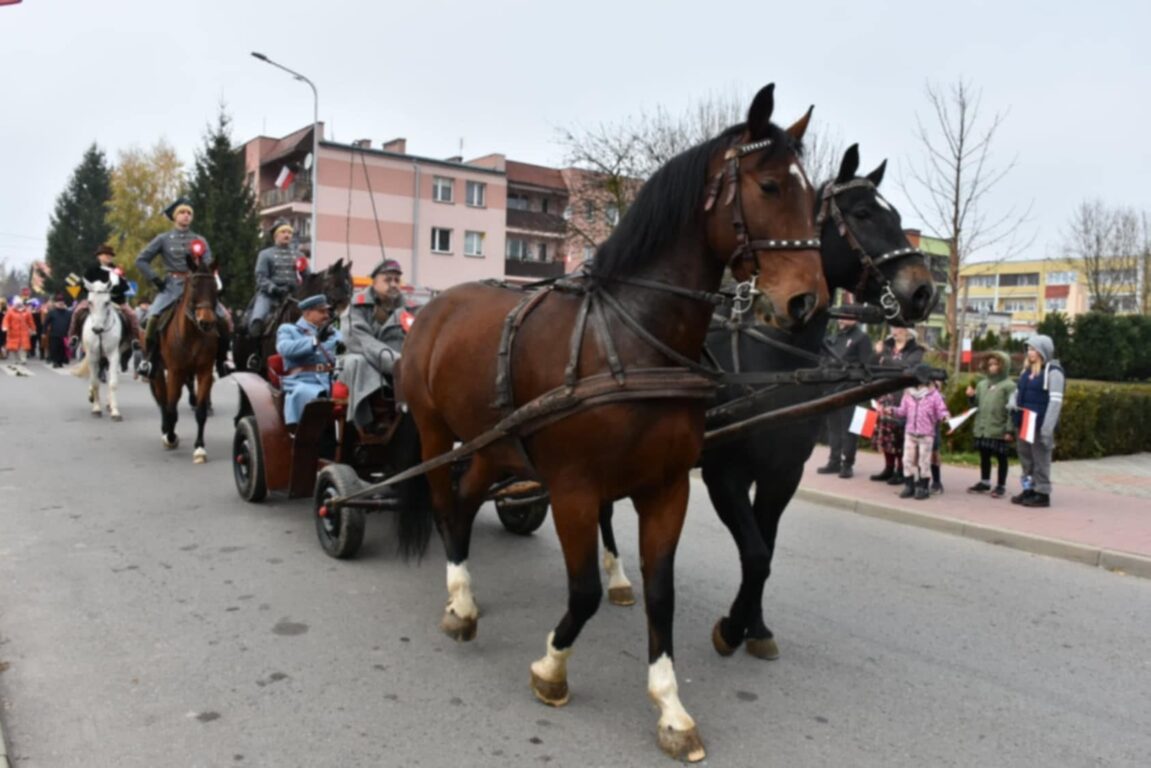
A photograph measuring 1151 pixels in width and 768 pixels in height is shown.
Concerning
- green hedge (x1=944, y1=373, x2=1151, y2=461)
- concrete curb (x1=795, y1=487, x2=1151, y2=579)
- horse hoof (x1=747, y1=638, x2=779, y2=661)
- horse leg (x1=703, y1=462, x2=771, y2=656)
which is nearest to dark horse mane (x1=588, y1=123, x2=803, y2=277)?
horse leg (x1=703, y1=462, x2=771, y2=656)

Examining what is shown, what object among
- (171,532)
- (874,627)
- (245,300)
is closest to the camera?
(874,627)

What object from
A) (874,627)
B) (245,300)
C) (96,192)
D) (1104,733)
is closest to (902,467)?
(874,627)

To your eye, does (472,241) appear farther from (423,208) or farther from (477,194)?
(423,208)

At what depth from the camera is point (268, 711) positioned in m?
3.57

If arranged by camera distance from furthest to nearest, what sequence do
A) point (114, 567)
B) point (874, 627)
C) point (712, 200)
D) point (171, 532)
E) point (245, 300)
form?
point (245, 300) → point (171, 532) → point (114, 567) → point (874, 627) → point (712, 200)

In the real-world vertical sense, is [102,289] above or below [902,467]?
above

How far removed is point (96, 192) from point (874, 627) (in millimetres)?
61309

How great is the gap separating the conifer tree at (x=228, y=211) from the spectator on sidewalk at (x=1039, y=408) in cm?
3225

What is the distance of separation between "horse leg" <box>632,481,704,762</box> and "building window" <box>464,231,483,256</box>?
45.7m

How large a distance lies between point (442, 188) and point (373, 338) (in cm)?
4267

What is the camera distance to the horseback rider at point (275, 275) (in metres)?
9.73

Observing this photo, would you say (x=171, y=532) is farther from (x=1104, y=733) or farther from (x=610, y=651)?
(x=1104, y=733)

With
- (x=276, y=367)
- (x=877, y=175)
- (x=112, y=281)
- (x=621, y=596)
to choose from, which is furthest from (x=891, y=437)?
(x=112, y=281)

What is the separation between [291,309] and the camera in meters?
9.09
